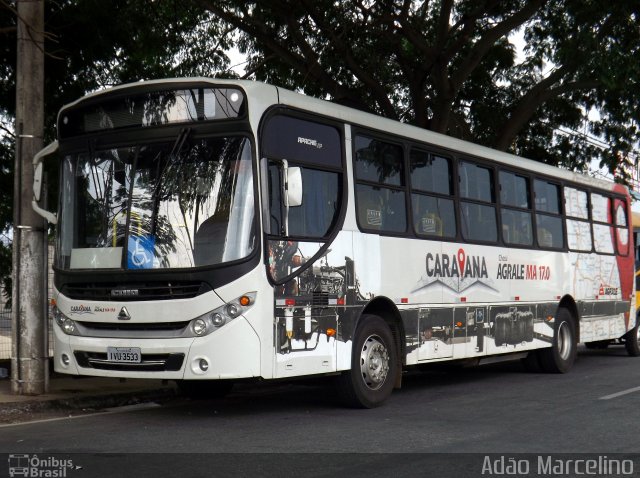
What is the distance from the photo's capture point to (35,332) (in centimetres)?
1054

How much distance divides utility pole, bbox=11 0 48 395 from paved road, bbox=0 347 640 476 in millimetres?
1349

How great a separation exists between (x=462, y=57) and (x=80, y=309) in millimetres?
13774

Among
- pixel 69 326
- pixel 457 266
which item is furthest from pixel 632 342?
pixel 69 326

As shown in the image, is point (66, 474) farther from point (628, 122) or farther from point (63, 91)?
point (628, 122)

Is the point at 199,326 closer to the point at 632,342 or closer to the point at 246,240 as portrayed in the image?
the point at 246,240

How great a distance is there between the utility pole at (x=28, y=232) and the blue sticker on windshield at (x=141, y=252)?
235 cm

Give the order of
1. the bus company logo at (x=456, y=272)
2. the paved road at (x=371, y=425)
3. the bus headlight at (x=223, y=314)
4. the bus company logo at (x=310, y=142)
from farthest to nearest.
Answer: the bus company logo at (x=456, y=272)
the bus company logo at (x=310, y=142)
the bus headlight at (x=223, y=314)
the paved road at (x=371, y=425)

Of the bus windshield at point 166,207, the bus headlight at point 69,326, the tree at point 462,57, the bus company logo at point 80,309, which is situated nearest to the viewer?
the bus windshield at point 166,207

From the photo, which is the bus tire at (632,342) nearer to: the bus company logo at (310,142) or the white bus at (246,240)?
the white bus at (246,240)

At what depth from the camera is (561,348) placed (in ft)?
47.4

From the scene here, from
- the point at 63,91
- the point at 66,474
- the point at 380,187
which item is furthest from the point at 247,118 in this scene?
the point at 63,91

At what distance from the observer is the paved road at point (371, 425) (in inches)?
296

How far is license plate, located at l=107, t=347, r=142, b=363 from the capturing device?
28.4 ft

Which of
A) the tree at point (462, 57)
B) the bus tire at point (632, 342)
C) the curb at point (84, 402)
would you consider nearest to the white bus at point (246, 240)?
the curb at point (84, 402)
